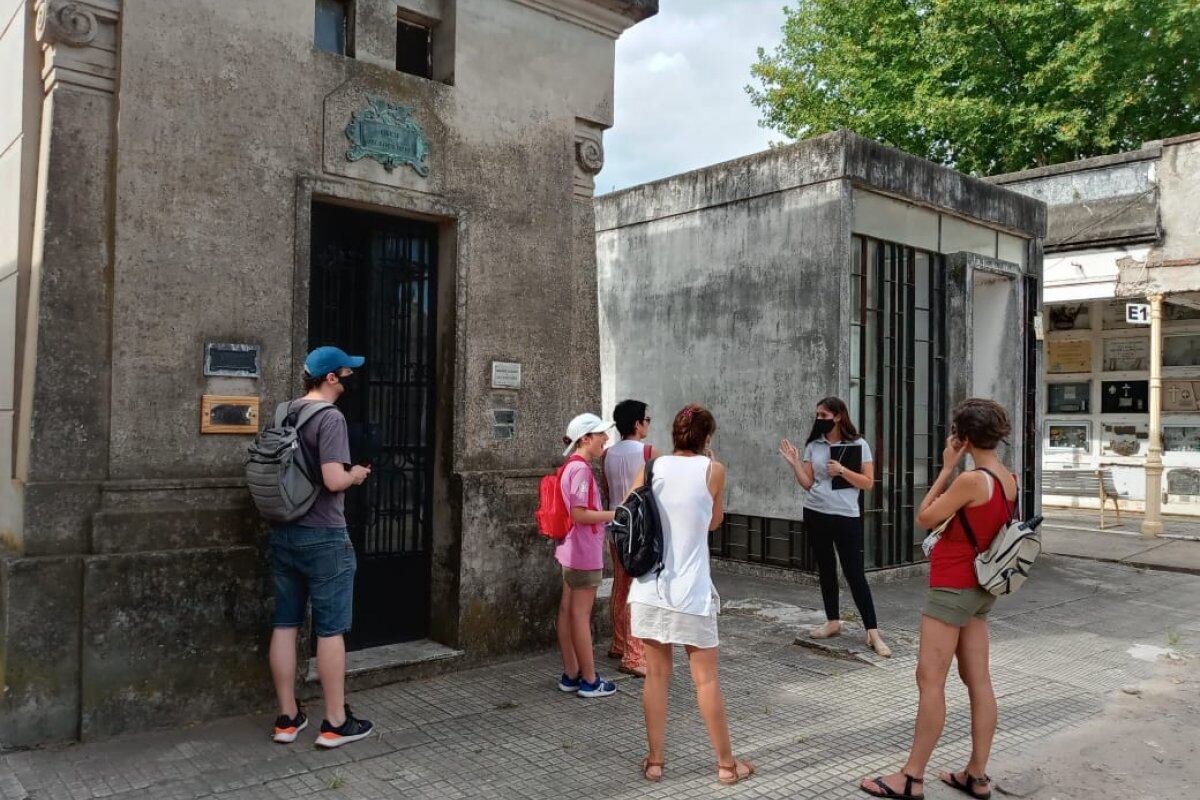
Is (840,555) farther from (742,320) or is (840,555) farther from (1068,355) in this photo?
(1068,355)

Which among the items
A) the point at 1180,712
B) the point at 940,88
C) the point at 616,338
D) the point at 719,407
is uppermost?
the point at 940,88

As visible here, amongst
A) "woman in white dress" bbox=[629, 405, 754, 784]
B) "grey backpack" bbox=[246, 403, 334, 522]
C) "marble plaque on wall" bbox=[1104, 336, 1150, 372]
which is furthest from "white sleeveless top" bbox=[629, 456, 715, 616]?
"marble plaque on wall" bbox=[1104, 336, 1150, 372]

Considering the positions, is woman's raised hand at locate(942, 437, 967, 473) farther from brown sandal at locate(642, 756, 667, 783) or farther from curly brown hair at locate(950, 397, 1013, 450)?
brown sandal at locate(642, 756, 667, 783)

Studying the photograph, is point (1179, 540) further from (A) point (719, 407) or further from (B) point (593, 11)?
(B) point (593, 11)

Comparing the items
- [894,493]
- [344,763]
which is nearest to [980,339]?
[894,493]

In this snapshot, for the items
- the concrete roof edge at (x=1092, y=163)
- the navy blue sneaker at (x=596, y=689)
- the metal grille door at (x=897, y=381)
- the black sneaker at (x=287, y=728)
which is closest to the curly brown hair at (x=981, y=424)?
the navy blue sneaker at (x=596, y=689)

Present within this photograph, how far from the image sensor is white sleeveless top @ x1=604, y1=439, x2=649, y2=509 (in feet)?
18.7

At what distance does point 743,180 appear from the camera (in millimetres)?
9570

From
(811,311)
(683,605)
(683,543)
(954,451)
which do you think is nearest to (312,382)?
(683,543)

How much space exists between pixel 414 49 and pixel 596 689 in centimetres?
433

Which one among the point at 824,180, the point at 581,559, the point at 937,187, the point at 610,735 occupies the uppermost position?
the point at 937,187

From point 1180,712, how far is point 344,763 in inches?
194

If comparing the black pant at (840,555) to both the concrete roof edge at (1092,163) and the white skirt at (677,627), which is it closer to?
the white skirt at (677,627)

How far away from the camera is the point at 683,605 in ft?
13.1
